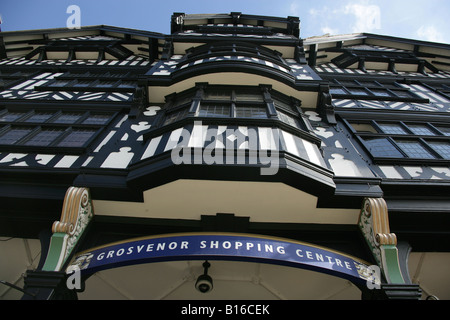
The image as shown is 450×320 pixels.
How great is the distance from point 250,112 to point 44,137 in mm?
5507

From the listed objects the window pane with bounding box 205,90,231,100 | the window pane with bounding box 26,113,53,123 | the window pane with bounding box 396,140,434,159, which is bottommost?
the window pane with bounding box 396,140,434,159

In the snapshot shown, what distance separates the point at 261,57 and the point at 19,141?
749 centimetres

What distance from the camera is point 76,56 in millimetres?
15078

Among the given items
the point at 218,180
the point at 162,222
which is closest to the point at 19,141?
the point at 162,222

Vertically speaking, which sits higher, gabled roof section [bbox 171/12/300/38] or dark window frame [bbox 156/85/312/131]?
gabled roof section [bbox 171/12/300/38]

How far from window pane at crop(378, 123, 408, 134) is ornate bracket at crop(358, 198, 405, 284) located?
14.4 ft

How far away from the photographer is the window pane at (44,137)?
7598 millimetres

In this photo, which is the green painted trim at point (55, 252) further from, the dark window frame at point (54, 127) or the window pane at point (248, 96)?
the window pane at point (248, 96)

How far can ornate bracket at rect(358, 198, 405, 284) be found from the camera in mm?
4465

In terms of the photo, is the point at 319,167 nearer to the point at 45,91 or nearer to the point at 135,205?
the point at 135,205

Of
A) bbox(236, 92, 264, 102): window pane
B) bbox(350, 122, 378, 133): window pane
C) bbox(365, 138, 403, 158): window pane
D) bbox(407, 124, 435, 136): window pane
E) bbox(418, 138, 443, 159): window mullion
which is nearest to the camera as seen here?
bbox(418, 138, 443, 159): window mullion

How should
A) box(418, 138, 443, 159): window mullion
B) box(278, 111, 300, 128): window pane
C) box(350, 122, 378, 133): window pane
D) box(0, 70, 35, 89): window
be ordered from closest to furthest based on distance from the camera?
box(418, 138, 443, 159): window mullion < box(278, 111, 300, 128): window pane < box(350, 122, 378, 133): window pane < box(0, 70, 35, 89): window

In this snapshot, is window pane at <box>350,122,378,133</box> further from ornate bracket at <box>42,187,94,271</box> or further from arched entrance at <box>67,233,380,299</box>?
ornate bracket at <box>42,187,94,271</box>

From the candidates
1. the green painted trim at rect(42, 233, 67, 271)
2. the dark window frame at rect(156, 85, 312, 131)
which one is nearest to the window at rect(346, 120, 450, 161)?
the dark window frame at rect(156, 85, 312, 131)
